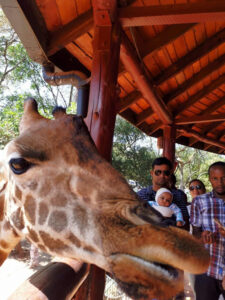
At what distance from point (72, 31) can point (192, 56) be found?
2.43m

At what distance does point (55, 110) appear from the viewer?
6.09ft

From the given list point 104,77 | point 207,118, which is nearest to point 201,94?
point 207,118

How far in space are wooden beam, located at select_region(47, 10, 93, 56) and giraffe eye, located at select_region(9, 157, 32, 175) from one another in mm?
2223

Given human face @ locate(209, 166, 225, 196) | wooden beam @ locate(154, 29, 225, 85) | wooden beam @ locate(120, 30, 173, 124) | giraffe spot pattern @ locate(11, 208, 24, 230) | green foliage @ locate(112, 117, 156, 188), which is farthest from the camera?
green foliage @ locate(112, 117, 156, 188)

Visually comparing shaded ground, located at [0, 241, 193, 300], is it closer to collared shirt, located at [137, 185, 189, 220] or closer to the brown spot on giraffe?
collared shirt, located at [137, 185, 189, 220]

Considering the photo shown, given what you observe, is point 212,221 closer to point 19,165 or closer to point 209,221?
point 209,221

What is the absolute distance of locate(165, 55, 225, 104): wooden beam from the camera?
5185 millimetres

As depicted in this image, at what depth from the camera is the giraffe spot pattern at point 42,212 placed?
1340mm

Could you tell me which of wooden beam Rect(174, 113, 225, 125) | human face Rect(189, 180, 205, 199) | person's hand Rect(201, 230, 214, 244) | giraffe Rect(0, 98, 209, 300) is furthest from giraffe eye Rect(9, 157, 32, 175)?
wooden beam Rect(174, 113, 225, 125)

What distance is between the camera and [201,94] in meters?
6.17

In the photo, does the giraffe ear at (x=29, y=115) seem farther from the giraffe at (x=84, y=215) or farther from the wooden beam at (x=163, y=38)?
the wooden beam at (x=163, y=38)

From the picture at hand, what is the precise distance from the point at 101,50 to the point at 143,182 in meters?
15.0

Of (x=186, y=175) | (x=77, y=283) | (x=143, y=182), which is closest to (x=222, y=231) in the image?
(x=77, y=283)

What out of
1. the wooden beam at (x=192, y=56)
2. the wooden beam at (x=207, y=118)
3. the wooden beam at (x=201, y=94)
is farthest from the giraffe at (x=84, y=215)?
the wooden beam at (x=207, y=118)
